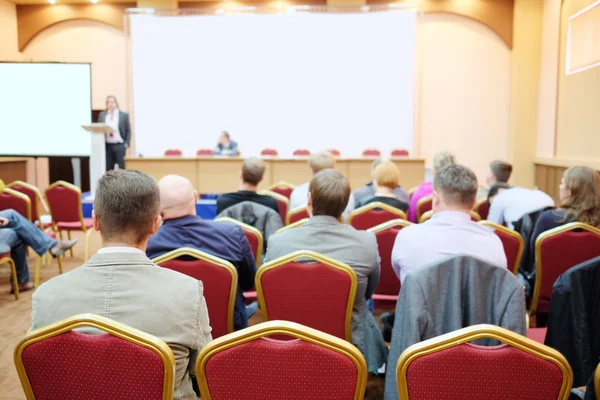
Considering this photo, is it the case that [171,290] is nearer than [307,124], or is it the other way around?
[171,290]

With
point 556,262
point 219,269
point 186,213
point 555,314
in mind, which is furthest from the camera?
point 556,262

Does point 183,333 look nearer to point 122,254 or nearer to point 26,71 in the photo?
point 122,254

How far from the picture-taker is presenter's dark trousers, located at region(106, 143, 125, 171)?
934 centimetres

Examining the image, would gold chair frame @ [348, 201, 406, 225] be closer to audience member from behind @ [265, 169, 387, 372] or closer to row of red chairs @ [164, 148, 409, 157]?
audience member from behind @ [265, 169, 387, 372]

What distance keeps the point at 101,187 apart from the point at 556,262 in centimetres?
260

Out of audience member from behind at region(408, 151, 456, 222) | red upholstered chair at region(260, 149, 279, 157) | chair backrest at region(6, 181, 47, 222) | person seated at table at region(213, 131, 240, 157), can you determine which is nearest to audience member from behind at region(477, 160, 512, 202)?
audience member from behind at region(408, 151, 456, 222)

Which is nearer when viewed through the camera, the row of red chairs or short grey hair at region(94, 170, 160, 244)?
short grey hair at region(94, 170, 160, 244)

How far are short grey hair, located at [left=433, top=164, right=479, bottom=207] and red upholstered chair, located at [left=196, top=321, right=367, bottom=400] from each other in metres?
1.32

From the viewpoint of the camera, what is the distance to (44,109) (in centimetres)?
941

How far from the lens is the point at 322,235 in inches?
100

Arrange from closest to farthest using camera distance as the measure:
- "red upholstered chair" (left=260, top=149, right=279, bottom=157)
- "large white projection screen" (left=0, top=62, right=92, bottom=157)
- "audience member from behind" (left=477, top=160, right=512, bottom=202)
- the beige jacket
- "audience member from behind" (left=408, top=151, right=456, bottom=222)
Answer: the beige jacket < "audience member from behind" (left=477, top=160, right=512, bottom=202) < "audience member from behind" (left=408, top=151, right=456, bottom=222) < "large white projection screen" (left=0, top=62, right=92, bottom=157) < "red upholstered chair" (left=260, top=149, right=279, bottom=157)

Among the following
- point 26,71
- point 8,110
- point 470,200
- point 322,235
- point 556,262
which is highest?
point 26,71

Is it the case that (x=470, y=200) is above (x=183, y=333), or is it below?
above

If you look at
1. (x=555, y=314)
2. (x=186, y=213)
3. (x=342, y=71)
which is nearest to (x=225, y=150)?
(x=342, y=71)
